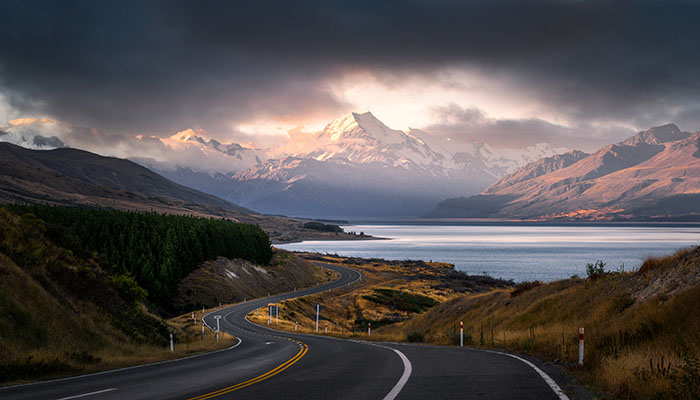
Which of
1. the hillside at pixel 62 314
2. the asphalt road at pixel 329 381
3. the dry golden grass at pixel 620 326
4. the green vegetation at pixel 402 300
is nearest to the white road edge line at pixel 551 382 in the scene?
the asphalt road at pixel 329 381

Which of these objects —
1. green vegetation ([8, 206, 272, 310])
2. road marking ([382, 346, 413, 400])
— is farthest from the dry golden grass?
green vegetation ([8, 206, 272, 310])

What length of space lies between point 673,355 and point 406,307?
73.4m

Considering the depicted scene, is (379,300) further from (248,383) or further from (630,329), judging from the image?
(248,383)

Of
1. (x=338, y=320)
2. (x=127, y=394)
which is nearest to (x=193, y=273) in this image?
(x=338, y=320)

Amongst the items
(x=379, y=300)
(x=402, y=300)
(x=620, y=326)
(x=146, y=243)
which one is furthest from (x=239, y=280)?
(x=620, y=326)

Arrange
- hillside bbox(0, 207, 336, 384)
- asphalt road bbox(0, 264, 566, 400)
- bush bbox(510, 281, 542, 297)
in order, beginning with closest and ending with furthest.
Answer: asphalt road bbox(0, 264, 566, 400) < hillside bbox(0, 207, 336, 384) < bush bbox(510, 281, 542, 297)

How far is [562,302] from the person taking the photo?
87.7 feet

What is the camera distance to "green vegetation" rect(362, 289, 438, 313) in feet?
276

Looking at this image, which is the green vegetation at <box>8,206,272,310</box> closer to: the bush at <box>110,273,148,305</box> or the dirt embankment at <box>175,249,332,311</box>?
the dirt embankment at <box>175,249,332,311</box>

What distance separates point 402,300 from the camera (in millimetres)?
87312

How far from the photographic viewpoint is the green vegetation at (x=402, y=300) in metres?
84.0

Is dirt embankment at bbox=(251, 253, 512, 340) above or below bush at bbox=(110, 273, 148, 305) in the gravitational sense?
below

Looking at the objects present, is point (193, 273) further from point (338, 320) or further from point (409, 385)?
A: point (409, 385)

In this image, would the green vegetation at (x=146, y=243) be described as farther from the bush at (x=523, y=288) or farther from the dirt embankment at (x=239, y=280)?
the bush at (x=523, y=288)
